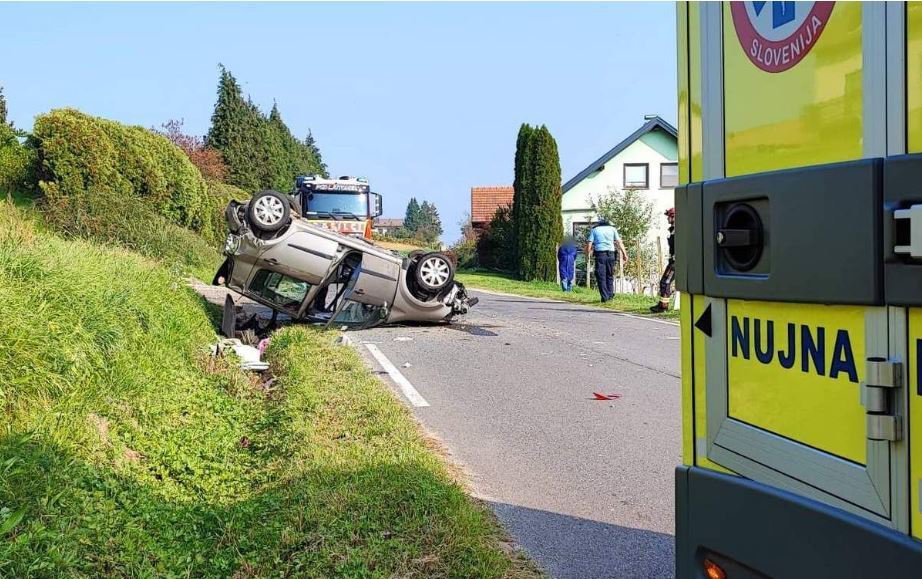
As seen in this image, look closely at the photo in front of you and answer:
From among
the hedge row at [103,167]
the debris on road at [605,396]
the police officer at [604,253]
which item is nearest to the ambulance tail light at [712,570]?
the debris on road at [605,396]

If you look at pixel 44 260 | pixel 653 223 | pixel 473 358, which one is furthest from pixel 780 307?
pixel 653 223

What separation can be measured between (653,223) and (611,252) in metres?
20.9

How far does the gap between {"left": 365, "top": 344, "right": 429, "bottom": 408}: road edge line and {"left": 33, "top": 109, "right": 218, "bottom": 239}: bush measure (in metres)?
9.20

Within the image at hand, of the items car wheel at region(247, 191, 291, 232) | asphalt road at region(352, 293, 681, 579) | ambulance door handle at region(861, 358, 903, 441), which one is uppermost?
car wheel at region(247, 191, 291, 232)

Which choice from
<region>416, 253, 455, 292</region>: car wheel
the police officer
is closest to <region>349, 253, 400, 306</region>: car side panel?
<region>416, 253, 455, 292</region>: car wheel

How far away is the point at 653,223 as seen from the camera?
3766cm

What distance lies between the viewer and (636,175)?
3938 cm

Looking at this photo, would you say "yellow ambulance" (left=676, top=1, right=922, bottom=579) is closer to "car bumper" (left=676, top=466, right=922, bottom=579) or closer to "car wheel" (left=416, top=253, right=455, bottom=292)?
"car bumper" (left=676, top=466, right=922, bottom=579)

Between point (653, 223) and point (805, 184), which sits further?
point (653, 223)

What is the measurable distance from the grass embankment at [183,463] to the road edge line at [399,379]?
13.4 inches

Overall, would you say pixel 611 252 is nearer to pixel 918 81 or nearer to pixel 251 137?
pixel 918 81

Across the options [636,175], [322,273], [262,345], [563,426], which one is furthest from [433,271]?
[636,175]

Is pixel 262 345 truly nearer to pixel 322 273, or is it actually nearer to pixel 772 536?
pixel 322 273

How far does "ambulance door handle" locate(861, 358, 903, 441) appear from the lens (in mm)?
1608
